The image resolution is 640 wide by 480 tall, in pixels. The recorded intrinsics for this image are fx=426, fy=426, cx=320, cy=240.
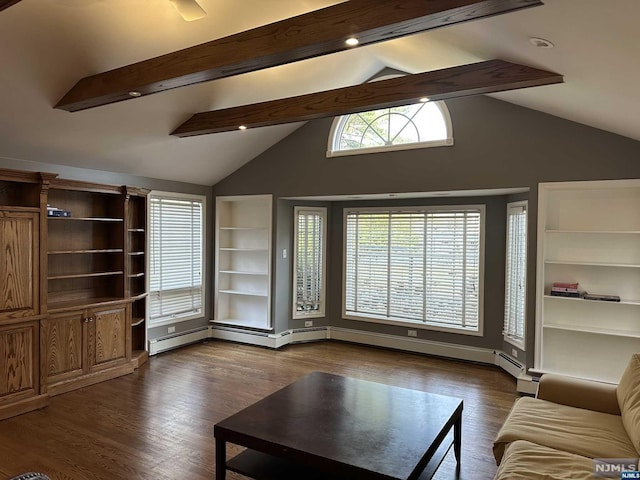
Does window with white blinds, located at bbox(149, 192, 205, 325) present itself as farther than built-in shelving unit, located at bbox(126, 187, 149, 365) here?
Yes

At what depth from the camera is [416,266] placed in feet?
19.7

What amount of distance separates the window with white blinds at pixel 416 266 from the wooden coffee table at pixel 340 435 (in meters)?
2.75

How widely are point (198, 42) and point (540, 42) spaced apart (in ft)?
8.27

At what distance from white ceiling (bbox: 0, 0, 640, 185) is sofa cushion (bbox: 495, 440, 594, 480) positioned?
7.14 feet

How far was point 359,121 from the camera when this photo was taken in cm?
584

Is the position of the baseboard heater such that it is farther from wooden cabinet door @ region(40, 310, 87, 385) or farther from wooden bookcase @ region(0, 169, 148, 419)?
wooden cabinet door @ region(40, 310, 87, 385)

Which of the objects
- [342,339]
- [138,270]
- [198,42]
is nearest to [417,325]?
[342,339]

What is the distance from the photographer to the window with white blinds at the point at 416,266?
563cm

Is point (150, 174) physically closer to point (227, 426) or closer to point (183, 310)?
point (183, 310)

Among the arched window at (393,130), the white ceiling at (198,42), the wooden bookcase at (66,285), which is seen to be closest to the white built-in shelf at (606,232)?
the white ceiling at (198,42)

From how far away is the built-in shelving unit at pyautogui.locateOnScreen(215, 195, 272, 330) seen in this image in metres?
6.59

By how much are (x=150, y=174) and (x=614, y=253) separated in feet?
18.1

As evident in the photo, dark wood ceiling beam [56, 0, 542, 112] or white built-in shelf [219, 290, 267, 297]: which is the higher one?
dark wood ceiling beam [56, 0, 542, 112]

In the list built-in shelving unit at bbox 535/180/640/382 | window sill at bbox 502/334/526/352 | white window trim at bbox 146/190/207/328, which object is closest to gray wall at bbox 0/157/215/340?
white window trim at bbox 146/190/207/328
